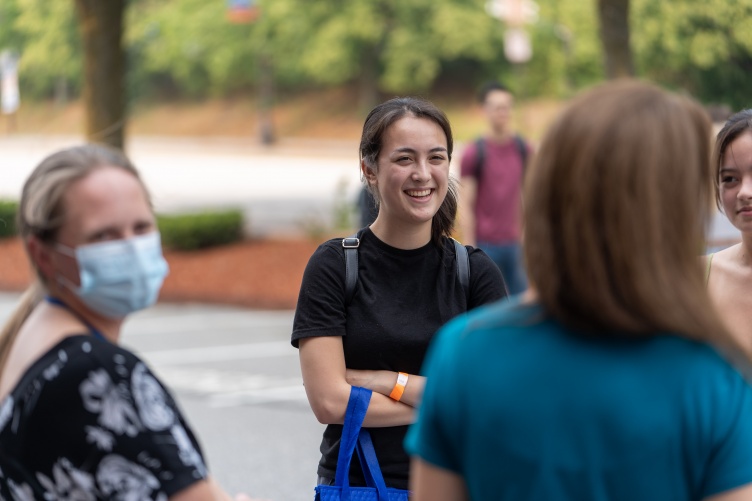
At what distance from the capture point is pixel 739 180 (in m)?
3.46

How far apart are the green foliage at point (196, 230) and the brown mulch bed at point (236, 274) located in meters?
0.17

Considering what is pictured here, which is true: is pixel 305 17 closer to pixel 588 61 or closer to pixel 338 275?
pixel 588 61

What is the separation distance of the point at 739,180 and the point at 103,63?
1268 centimetres

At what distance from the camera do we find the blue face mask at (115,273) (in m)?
2.26

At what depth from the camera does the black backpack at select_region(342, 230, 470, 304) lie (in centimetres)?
348

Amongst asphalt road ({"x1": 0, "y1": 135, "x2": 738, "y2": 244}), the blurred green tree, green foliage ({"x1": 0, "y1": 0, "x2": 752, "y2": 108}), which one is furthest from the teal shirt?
the blurred green tree

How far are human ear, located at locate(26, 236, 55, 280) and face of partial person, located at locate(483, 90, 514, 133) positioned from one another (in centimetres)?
703

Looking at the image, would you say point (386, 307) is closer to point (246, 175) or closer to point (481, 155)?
point (481, 155)

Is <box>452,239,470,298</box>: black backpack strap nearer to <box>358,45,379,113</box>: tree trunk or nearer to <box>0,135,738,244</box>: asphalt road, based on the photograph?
<box>0,135,738,244</box>: asphalt road

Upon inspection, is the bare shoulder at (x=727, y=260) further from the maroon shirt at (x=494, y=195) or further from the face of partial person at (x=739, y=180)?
the maroon shirt at (x=494, y=195)

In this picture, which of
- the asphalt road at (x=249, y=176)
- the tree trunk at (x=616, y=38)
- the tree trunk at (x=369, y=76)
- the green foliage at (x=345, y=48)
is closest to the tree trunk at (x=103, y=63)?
the asphalt road at (x=249, y=176)

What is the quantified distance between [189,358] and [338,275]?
26.1ft

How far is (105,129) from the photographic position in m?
14.6

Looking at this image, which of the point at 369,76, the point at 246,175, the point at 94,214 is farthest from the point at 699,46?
the point at 369,76
